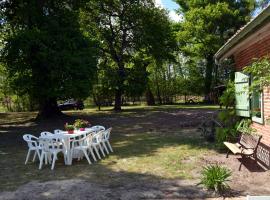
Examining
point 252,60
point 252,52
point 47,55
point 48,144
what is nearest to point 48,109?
point 47,55

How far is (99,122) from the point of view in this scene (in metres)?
24.1

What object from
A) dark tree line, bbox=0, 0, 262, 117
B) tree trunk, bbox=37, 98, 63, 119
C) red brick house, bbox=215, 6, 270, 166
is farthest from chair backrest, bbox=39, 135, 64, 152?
tree trunk, bbox=37, 98, 63, 119

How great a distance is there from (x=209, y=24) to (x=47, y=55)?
26.5m

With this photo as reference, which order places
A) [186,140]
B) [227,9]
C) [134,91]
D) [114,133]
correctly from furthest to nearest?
[227,9]
[134,91]
[114,133]
[186,140]

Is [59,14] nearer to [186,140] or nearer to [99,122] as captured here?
[99,122]

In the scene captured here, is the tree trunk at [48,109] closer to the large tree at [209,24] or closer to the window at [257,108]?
the window at [257,108]

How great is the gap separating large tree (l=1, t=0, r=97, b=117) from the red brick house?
12349mm

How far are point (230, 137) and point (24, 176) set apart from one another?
6048mm

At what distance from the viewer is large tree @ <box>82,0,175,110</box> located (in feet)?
112

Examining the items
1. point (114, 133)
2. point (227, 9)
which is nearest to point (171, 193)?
point (114, 133)

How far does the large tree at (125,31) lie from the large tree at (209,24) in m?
9.64

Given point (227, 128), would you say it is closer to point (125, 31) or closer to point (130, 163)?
point (130, 163)

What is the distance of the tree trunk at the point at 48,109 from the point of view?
26.1 meters

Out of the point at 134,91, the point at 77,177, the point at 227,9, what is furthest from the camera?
the point at 227,9
